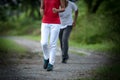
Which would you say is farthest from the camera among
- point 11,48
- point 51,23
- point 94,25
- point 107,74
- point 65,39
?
point 94,25

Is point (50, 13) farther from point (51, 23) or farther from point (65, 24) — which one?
point (65, 24)

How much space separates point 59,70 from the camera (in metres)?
10.6

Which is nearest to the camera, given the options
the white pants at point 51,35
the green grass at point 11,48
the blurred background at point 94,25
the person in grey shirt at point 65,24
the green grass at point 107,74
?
the green grass at point 107,74

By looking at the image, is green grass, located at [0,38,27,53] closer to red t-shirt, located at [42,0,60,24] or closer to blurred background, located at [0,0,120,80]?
blurred background, located at [0,0,120,80]

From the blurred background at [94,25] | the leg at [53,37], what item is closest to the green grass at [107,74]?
the leg at [53,37]

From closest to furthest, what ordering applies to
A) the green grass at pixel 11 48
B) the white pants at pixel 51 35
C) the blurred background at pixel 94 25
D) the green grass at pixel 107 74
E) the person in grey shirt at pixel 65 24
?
the green grass at pixel 107 74 → the white pants at pixel 51 35 → the person in grey shirt at pixel 65 24 → the green grass at pixel 11 48 → the blurred background at pixel 94 25

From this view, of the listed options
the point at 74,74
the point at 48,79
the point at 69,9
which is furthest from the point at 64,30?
the point at 48,79

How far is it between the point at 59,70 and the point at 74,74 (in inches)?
40.1

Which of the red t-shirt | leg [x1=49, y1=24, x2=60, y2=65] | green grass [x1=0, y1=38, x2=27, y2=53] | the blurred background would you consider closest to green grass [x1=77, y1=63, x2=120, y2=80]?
leg [x1=49, y1=24, x2=60, y2=65]

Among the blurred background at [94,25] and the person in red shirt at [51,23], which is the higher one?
the person in red shirt at [51,23]

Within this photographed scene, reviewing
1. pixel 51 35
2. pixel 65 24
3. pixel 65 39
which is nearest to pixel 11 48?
pixel 65 39

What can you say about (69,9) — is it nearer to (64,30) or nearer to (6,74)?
(64,30)

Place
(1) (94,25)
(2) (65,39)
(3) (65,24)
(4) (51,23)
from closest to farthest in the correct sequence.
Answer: (4) (51,23) → (3) (65,24) → (2) (65,39) → (1) (94,25)

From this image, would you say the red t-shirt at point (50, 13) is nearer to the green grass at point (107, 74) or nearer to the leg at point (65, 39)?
the green grass at point (107, 74)
